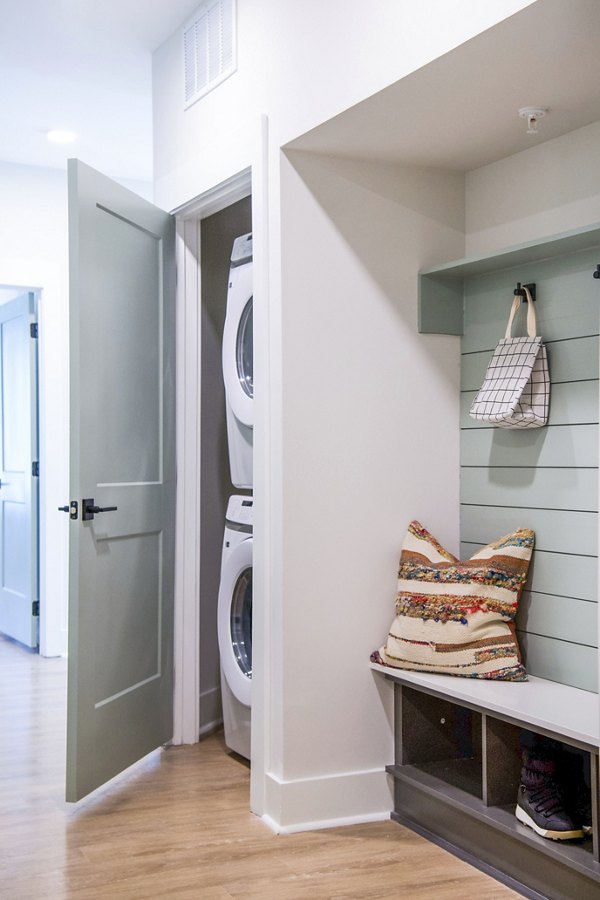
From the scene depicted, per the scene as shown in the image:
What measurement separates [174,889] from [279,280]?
166 centimetres

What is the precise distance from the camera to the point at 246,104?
3.03 metres

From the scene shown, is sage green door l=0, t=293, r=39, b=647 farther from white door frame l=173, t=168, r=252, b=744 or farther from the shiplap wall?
the shiplap wall

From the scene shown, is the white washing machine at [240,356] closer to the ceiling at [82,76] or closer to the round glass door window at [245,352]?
the round glass door window at [245,352]

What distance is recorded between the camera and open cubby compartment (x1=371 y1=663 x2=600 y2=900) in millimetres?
2281

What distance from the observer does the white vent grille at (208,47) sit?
10.2 ft

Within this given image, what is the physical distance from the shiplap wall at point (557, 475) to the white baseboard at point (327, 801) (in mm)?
589

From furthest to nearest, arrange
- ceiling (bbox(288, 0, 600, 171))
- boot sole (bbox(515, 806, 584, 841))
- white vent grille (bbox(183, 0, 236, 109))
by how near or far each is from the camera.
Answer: white vent grille (bbox(183, 0, 236, 109)) → boot sole (bbox(515, 806, 584, 841)) → ceiling (bbox(288, 0, 600, 171))

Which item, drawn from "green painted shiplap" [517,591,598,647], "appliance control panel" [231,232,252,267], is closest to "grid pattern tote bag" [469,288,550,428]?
"green painted shiplap" [517,591,598,647]

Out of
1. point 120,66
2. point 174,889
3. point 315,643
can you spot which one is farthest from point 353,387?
point 120,66

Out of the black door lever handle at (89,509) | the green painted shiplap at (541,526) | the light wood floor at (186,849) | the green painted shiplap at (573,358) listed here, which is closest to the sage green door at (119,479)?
the black door lever handle at (89,509)

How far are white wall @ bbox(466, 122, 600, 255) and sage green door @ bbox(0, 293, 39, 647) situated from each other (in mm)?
3099

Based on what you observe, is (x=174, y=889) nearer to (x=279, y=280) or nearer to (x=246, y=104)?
(x=279, y=280)

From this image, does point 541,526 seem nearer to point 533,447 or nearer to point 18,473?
point 533,447

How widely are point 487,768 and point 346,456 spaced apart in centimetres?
96
